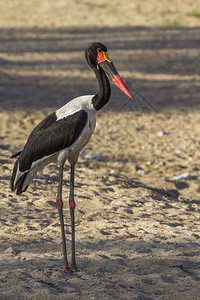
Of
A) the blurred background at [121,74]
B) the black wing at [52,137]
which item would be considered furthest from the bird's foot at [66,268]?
the blurred background at [121,74]

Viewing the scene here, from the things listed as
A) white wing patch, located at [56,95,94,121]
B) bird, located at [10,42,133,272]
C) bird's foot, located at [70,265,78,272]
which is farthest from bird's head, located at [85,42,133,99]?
bird's foot, located at [70,265,78,272]

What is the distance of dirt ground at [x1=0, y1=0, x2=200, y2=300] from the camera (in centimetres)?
451

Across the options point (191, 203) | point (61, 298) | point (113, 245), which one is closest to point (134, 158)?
point (191, 203)

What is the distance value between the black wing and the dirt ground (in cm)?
87

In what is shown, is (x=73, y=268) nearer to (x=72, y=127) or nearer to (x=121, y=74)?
(x=72, y=127)

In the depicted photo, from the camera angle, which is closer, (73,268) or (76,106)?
(76,106)

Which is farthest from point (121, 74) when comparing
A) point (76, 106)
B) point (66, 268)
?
point (66, 268)

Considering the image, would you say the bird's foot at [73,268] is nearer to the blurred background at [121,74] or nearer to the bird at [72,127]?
the bird at [72,127]

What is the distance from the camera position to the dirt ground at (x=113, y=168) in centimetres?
451

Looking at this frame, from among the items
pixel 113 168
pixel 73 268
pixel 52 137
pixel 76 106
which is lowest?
pixel 113 168

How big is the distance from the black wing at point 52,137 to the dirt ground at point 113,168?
869mm

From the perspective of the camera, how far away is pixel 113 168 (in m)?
7.84

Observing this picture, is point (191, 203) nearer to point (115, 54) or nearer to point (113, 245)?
point (113, 245)

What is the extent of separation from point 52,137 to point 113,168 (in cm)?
344
